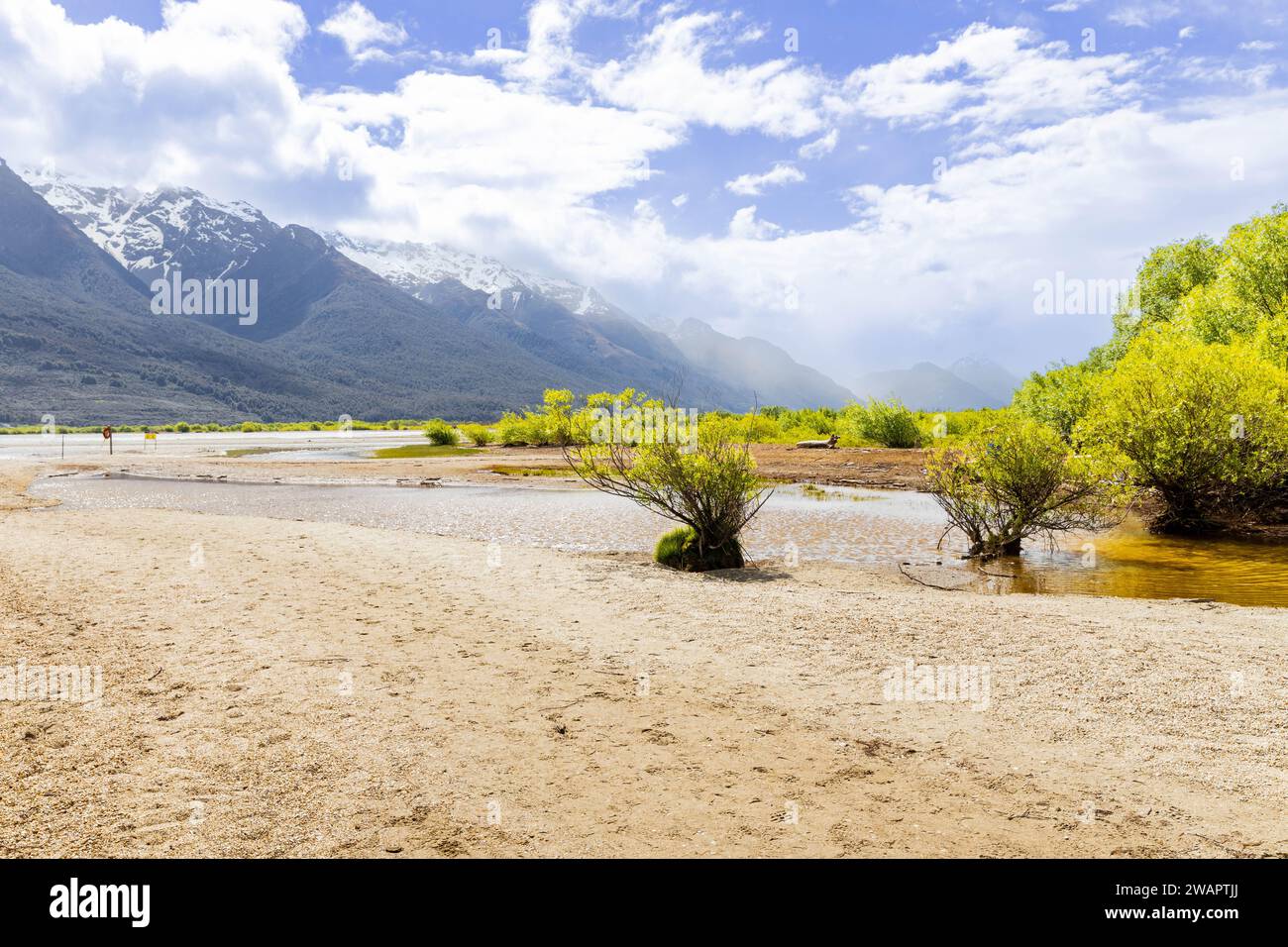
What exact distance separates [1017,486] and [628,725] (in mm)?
13269

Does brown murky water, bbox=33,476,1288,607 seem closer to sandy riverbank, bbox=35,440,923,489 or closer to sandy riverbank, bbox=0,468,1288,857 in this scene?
sandy riverbank, bbox=0,468,1288,857

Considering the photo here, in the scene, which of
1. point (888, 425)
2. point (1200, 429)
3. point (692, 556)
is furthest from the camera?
point (888, 425)

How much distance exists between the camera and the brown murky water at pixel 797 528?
46.7ft

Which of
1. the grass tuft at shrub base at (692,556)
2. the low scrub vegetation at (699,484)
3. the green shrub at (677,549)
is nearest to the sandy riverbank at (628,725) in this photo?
the grass tuft at shrub base at (692,556)

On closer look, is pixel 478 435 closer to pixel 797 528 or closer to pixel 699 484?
pixel 797 528

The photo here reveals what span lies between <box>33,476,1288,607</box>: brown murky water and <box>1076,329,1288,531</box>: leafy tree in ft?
5.86

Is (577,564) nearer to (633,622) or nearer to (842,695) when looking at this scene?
(633,622)

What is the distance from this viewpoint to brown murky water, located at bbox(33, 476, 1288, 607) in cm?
1423

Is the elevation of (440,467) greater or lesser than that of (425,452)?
lesser

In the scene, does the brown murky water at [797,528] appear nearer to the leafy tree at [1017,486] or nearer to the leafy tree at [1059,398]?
the leafy tree at [1017,486]

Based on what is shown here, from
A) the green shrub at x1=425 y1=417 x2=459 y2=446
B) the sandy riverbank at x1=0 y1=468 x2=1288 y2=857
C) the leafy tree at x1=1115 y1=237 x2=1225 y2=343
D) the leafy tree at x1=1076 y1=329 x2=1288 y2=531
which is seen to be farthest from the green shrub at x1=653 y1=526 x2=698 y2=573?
the green shrub at x1=425 y1=417 x2=459 y2=446

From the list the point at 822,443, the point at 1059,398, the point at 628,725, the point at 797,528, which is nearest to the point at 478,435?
the point at 822,443

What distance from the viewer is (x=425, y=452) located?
187ft
